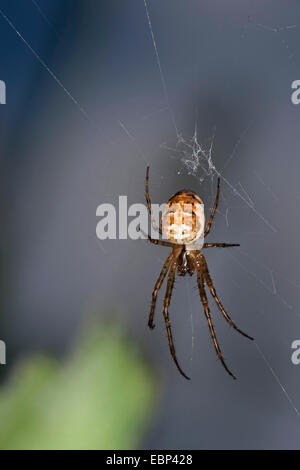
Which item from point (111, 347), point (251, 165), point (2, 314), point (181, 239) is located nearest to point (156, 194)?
point (251, 165)

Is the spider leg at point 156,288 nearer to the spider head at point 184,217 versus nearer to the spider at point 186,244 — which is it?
the spider at point 186,244

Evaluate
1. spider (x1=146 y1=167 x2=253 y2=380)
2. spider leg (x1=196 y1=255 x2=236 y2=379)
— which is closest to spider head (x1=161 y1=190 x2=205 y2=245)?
spider (x1=146 y1=167 x2=253 y2=380)

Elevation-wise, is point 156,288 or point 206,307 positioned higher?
point 156,288

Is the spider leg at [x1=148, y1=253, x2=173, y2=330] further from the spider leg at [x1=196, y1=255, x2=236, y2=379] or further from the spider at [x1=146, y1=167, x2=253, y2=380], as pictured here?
the spider leg at [x1=196, y1=255, x2=236, y2=379]

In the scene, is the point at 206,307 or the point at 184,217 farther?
the point at 206,307

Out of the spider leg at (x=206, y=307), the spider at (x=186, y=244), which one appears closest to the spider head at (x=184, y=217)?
the spider at (x=186, y=244)

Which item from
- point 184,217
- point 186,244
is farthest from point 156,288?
point 184,217

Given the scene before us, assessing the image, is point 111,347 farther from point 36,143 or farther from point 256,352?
point 36,143

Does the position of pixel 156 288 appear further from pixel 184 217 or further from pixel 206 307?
pixel 184 217

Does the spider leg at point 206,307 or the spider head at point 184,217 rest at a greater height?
the spider head at point 184,217
